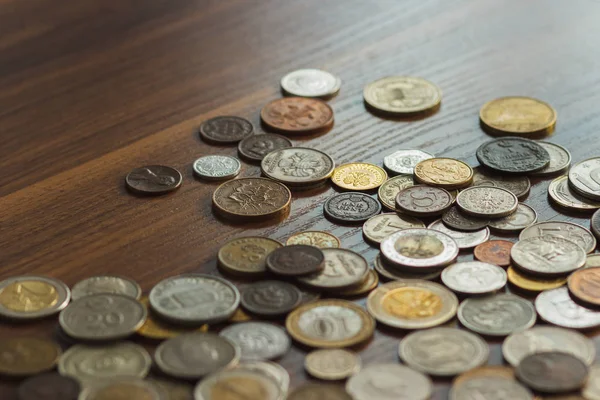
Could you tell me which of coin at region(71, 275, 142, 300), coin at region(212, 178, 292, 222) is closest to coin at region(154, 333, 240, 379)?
coin at region(71, 275, 142, 300)

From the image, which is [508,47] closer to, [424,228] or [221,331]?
[424,228]

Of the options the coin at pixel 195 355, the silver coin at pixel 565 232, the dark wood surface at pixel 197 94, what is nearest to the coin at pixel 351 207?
the dark wood surface at pixel 197 94

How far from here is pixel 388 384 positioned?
1.19 metres

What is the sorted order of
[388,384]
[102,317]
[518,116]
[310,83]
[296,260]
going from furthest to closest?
1. [310,83]
2. [518,116]
3. [296,260]
4. [102,317]
5. [388,384]

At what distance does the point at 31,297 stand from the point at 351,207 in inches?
19.6

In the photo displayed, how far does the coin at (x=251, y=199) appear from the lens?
1.52 m

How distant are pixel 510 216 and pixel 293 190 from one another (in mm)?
339

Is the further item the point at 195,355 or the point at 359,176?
the point at 359,176

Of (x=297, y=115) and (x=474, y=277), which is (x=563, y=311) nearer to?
(x=474, y=277)

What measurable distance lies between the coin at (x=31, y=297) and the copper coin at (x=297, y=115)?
54 cm

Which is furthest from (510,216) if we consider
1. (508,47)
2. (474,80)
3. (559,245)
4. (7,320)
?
(7,320)

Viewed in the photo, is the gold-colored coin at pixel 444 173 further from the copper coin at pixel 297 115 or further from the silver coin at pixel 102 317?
the silver coin at pixel 102 317

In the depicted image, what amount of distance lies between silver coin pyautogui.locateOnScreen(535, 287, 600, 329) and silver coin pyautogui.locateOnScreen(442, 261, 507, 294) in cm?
6

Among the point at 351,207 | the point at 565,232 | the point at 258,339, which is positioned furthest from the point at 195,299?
the point at 565,232
